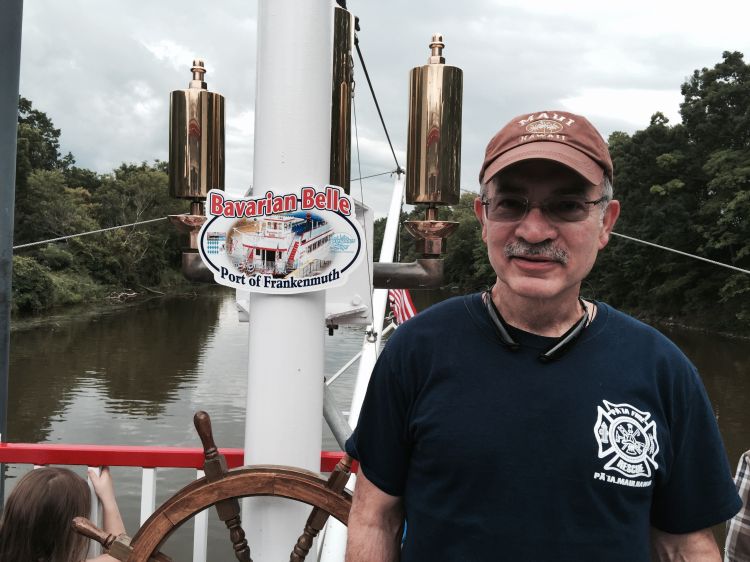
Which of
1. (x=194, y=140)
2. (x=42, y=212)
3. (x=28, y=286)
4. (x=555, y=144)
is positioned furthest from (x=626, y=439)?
(x=42, y=212)

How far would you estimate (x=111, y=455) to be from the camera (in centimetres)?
198

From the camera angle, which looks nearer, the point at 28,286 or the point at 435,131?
the point at 435,131

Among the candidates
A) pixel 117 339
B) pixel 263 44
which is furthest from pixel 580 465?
pixel 117 339

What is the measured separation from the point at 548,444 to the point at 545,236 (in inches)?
14.3

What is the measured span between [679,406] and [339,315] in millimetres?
1465

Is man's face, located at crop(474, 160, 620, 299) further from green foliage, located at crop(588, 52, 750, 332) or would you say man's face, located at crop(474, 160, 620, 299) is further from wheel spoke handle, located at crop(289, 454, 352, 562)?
green foliage, located at crop(588, 52, 750, 332)

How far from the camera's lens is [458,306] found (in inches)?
51.1

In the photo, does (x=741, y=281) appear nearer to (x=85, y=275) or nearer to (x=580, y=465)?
(x=580, y=465)

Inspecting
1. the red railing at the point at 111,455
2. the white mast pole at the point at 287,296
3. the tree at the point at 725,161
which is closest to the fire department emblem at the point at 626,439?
the white mast pole at the point at 287,296

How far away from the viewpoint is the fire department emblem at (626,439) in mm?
1142

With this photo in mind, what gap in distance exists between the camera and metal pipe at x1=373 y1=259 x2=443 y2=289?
6.72 feet

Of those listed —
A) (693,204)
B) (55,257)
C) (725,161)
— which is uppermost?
(725,161)

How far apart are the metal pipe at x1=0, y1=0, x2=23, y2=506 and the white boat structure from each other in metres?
0.62

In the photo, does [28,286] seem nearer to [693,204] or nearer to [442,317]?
[693,204]
